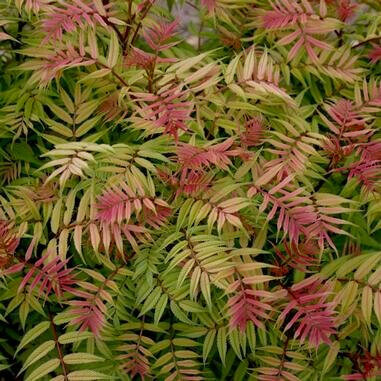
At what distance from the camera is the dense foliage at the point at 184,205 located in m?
Answer: 1.96

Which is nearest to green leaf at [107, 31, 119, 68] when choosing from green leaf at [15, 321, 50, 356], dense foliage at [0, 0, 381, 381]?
dense foliage at [0, 0, 381, 381]

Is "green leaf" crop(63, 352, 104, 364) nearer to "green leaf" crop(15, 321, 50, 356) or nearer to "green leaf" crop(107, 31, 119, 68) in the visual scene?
"green leaf" crop(15, 321, 50, 356)

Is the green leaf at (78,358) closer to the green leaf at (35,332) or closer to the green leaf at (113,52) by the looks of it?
the green leaf at (35,332)

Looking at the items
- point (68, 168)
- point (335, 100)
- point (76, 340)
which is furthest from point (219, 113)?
point (76, 340)

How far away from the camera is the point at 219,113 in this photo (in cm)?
229

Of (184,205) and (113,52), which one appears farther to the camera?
(113,52)

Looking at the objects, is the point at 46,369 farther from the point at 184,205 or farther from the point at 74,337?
the point at 184,205

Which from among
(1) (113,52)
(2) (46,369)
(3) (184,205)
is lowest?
(2) (46,369)

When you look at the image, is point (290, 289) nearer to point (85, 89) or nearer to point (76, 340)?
point (76, 340)

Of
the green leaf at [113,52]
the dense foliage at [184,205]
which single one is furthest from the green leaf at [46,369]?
the green leaf at [113,52]

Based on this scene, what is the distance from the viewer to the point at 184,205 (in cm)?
202

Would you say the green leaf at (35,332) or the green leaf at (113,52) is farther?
the green leaf at (113,52)

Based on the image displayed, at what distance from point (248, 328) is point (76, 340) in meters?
0.51

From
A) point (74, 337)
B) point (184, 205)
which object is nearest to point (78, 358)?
point (74, 337)
